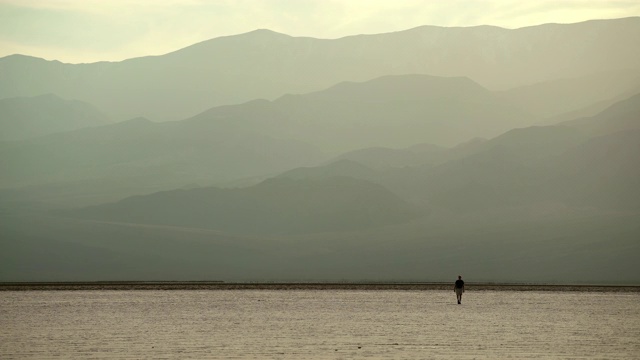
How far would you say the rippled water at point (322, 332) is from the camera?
42.3 meters

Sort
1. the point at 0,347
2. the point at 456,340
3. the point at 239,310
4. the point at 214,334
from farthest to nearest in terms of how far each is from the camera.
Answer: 1. the point at 239,310
2. the point at 214,334
3. the point at 456,340
4. the point at 0,347

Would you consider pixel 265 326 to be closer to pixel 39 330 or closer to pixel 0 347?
pixel 39 330

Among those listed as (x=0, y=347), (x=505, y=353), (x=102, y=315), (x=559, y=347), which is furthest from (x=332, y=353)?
(x=102, y=315)

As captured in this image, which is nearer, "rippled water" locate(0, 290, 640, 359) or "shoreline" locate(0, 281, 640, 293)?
"rippled water" locate(0, 290, 640, 359)

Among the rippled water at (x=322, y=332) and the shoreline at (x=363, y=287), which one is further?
the shoreline at (x=363, y=287)

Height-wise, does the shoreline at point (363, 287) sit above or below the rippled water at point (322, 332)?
above

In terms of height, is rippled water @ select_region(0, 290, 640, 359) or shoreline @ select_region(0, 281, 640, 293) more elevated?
shoreline @ select_region(0, 281, 640, 293)

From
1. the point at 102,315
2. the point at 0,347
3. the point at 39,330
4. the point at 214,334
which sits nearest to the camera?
the point at 0,347

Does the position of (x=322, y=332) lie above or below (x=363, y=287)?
below

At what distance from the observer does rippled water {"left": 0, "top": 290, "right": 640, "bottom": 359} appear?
42281mm

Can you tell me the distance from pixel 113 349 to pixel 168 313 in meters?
29.8

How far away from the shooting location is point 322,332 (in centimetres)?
5288

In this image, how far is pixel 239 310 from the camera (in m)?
77.6

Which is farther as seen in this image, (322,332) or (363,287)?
(363,287)
